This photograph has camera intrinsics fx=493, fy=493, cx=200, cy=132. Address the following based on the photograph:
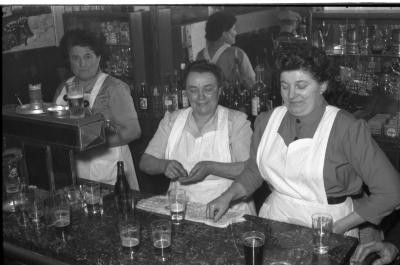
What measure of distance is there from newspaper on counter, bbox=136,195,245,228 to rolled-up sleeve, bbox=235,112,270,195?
16 cm

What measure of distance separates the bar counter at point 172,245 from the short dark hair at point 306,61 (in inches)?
19.9

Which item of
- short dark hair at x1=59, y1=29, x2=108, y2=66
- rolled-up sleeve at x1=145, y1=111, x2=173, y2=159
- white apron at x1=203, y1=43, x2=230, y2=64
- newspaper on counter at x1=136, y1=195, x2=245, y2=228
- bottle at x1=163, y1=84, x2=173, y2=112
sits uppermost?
short dark hair at x1=59, y1=29, x2=108, y2=66

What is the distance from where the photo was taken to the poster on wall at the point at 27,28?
185 cm

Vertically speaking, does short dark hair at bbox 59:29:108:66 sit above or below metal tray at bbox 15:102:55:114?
above

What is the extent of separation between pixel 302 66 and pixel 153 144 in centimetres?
75

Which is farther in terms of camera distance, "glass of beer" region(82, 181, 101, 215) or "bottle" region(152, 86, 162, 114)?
"bottle" region(152, 86, 162, 114)

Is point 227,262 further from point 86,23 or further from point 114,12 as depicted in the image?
point 114,12

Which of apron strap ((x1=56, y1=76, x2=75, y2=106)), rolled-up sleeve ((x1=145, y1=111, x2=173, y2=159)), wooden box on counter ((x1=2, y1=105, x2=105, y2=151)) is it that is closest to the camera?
wooden box on counter ((x1=2, y1=105, x2=105, y2=151))

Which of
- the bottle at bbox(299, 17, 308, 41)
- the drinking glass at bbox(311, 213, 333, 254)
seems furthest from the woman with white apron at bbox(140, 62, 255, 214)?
the bottle at bbox(299, 17, 308, 41)

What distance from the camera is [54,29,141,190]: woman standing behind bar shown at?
216cm

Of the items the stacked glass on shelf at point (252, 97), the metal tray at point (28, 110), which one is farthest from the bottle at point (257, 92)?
the metal tray at point (28, 110)

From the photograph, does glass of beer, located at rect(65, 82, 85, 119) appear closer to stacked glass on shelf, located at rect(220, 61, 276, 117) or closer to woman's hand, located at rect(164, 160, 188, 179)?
woman's hand, located at rect(164, 160, 188, 179)

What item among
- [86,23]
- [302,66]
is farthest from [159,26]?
[302,66]

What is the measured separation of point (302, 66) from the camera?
1609 millimetres
